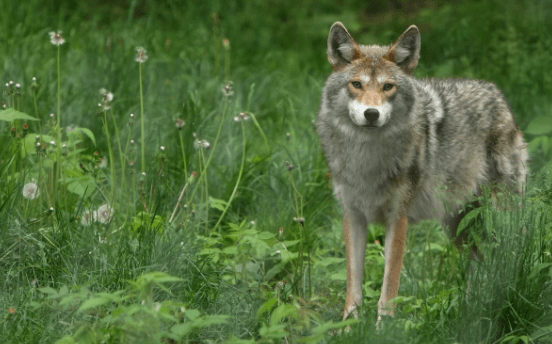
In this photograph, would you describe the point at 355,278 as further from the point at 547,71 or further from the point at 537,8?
the point at 537,8

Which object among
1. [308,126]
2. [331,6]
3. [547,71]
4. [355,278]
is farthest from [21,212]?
[331,6]

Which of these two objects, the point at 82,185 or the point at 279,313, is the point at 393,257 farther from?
the point at 82,185

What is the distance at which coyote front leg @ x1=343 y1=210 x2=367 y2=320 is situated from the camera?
14.0ft

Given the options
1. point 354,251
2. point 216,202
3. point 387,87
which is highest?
point 387,87

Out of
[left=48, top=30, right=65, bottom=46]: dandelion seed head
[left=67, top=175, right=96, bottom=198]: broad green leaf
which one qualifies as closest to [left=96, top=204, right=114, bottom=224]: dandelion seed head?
[left=67, top=175, right=96, bottom=198]: broad green leaf

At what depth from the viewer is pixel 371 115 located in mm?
3875

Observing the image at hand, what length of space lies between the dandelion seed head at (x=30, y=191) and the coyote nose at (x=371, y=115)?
1996 mm

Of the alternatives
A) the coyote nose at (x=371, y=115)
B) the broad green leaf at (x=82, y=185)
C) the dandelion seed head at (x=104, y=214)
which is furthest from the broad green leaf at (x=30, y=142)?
the coyote nose at (x=371, y=115)

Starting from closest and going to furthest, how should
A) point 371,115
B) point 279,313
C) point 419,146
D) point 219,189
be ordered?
point 279,313
point 371,115
point 419,146
point 219,189

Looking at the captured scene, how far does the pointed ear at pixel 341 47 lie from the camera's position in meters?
4.25

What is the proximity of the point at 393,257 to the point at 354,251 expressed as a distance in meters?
0.26

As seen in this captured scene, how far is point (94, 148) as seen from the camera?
216 inches

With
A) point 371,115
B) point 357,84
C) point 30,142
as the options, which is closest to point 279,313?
point 371,115

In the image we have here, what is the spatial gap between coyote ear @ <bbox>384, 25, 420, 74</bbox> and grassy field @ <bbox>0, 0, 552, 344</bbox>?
3.10 feet
